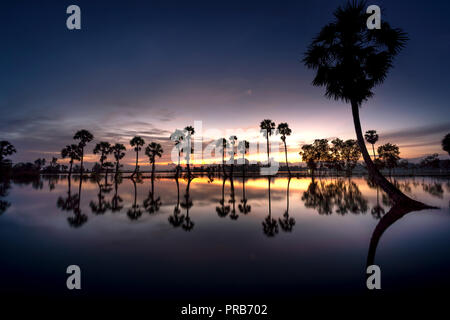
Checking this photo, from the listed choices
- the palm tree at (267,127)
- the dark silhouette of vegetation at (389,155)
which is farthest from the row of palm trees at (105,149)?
the dark silhouette of vegetation at (389,155)

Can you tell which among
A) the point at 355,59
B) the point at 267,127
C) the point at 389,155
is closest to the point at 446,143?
the point at 389,155

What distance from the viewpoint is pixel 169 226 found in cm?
830

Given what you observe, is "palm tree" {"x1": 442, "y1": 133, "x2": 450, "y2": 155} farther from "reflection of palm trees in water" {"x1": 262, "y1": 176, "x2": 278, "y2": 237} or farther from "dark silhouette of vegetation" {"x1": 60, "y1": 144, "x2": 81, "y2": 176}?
"dark silhouette of vegetation" {"x1": 60, "y1": 144, "x2": 81, "y2": 176}

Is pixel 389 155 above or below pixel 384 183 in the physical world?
above

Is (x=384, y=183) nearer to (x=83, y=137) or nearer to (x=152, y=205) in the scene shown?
(x=152, y=205)

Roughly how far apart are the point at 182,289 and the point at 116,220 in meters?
7.17

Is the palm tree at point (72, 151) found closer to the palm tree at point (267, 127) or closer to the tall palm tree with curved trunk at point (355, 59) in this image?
the palm tree at point (267, 127)

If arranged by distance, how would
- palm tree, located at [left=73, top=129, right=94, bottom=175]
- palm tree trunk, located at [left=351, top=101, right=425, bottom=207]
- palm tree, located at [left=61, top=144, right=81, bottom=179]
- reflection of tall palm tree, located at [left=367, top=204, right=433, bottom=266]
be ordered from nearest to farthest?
reflection of tall palm tree, located at [left=367, top=204, right=433, bottom=266] → palm tree trunk, located at [left=351, top=101, right=425, bottom=207] → palm tree, located at [left=73, top=129, right=94, bottom=175] → palm tree, located at [left=61, top=144, right=81, bottom=179]

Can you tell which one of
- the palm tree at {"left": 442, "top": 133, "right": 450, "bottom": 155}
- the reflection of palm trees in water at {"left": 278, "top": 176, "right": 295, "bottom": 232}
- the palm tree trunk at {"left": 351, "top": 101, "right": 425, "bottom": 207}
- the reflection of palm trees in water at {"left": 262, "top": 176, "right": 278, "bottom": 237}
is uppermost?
the palm tree at {"left": 442, "top": 133, "right": 450, "bottom": 155}

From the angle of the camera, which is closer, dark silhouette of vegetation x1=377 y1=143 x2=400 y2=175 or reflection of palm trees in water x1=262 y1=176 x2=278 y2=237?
reflection of palm trees in water x1=262 y1=176 x2=278 y2=237

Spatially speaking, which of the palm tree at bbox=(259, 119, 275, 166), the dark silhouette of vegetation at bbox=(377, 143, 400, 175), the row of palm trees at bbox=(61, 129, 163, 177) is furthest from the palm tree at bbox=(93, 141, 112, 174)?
the dark silhouette of vegetation at bbox=(377, 143, 400, 175)

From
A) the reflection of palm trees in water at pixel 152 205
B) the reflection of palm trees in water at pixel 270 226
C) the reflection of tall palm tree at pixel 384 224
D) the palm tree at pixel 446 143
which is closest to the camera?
the reflection of tall palm tree at pixel 384 224
